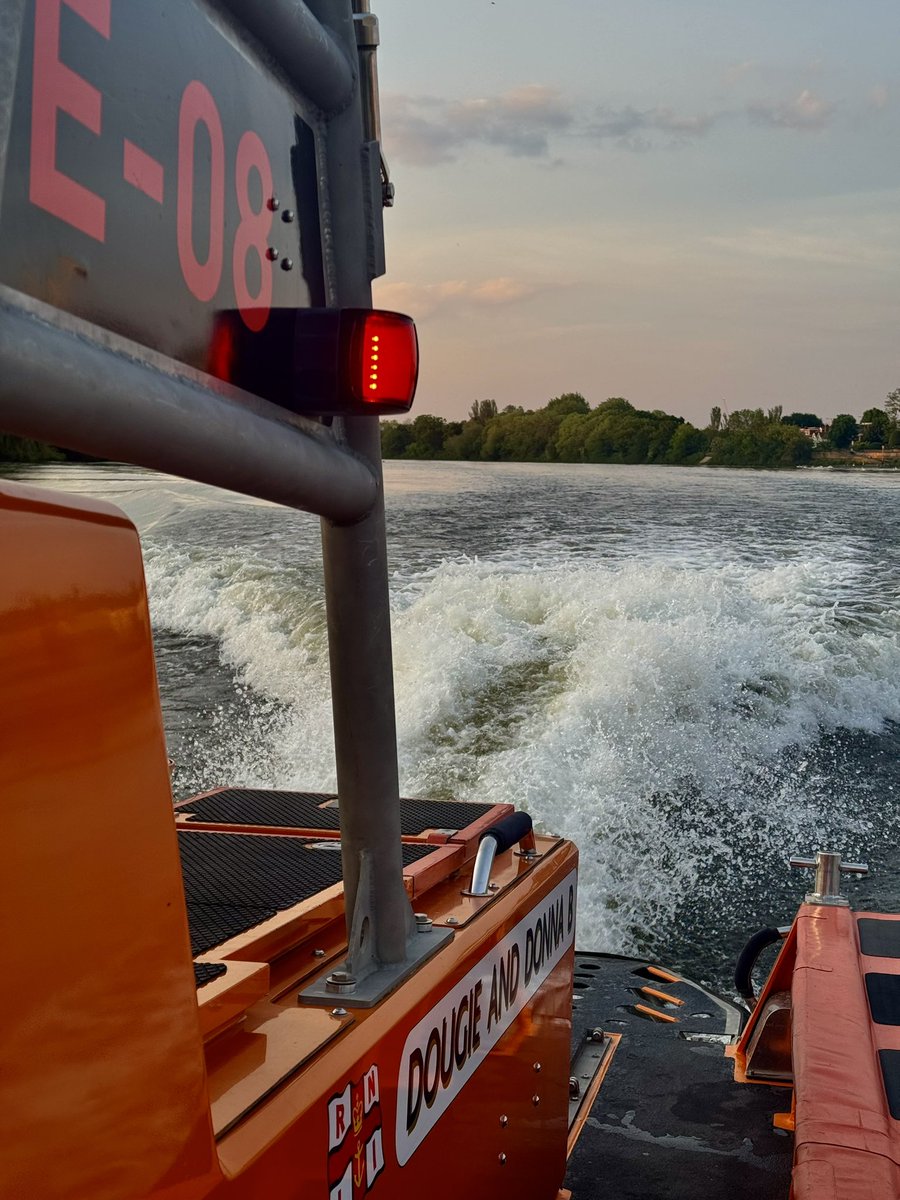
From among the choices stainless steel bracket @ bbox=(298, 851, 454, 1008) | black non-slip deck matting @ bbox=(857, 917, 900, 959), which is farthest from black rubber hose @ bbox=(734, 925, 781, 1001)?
stainless steel bracket @ bbox=(298, 851, 454, 1008)

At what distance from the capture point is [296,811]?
2582mm

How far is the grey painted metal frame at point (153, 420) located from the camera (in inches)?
32.2

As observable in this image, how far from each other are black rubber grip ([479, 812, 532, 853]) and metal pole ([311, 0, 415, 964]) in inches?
16.2

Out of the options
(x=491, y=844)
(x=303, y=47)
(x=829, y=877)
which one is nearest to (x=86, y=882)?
(x=303, y=47)

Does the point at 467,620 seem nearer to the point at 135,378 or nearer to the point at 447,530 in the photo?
the point at 447,530

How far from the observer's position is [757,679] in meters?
9.88

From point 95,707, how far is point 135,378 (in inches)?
10.4

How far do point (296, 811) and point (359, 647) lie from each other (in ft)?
3.63

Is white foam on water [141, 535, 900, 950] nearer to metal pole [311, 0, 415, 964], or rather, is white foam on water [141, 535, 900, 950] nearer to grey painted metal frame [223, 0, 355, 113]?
Answer: metal pole [311, 0, 415, 964]

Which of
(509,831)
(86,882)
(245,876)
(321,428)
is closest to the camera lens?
(86,882)

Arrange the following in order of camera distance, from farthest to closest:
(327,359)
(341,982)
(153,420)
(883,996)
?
(883,996) → (341,982) → (327,359) → (153,420)

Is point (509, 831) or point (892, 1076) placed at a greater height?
point (509, 831)

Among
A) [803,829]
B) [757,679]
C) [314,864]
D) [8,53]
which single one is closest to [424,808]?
[314,864]

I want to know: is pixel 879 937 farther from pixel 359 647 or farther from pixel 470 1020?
pixel 359 647
